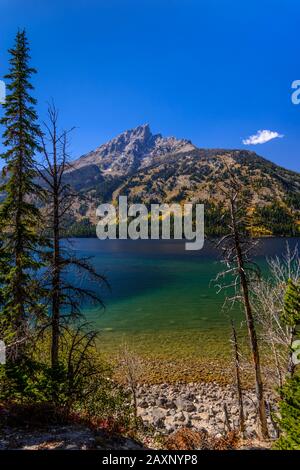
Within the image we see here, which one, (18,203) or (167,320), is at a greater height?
(18,203)

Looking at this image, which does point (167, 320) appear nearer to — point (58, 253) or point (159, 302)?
point (159, 302)

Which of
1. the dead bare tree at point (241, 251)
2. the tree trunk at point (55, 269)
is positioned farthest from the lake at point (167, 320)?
the tree trunk at point (55, 269)

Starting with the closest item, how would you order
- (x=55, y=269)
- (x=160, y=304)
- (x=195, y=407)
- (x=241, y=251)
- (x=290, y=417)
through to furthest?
(x=290, y=417)
(x=55, y=269)
(x=241, y=251)
(x=195, y=407)
(x=160, y=304)

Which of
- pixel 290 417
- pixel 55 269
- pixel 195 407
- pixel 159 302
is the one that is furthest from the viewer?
pixel 159 302

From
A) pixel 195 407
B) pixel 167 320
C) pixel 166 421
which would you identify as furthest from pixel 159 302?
pixel 166 421

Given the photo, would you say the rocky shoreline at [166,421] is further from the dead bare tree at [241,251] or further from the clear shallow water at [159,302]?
the clear shallow water at [159,302]

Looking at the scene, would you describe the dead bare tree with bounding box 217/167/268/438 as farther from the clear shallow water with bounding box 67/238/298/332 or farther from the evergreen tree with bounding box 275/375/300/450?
the clear shallow water with bounding box 67/238/298/332

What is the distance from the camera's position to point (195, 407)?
23812 mm

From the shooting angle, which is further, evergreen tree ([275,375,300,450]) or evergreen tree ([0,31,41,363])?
evergreen tree ([0,31,41,363])

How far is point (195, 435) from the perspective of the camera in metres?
14.7

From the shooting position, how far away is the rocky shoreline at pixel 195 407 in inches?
798

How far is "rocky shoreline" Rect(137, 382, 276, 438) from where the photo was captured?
20281mm

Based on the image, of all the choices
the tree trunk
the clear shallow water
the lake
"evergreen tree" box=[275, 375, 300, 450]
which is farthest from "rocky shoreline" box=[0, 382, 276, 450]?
the clear shallow water

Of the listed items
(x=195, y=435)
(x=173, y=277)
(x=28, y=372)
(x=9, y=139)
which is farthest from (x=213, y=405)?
(x=173, y=277)
